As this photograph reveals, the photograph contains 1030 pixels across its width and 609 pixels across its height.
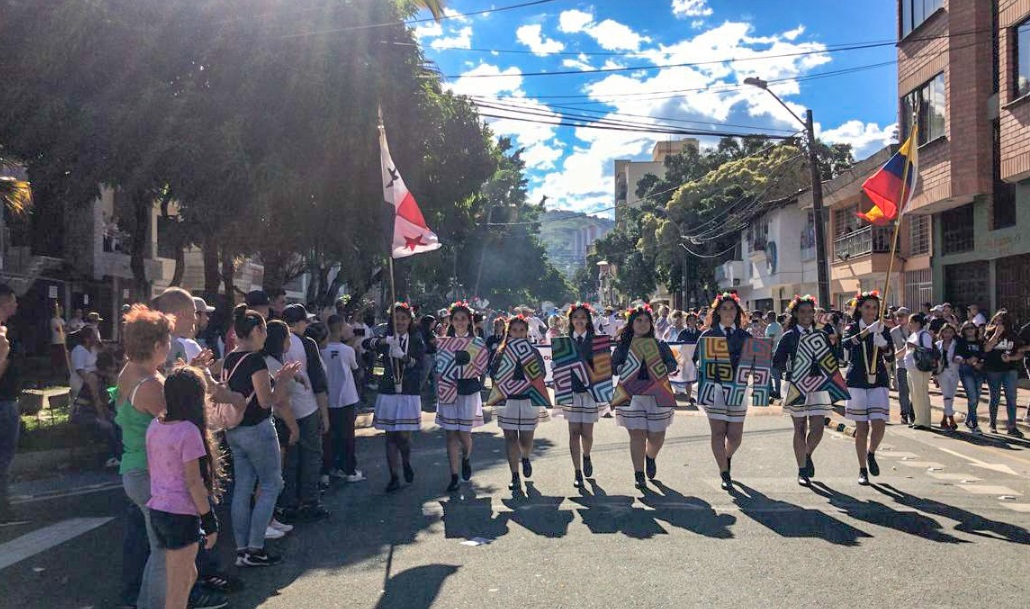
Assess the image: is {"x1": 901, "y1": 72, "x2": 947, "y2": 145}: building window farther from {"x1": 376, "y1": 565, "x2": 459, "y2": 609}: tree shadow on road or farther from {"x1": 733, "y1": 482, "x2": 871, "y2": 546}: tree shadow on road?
{"x1": 376, "y1": 565, "x2": 459, "y2": 609}: tree shadow on road

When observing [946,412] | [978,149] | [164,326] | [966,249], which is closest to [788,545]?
[164,326]

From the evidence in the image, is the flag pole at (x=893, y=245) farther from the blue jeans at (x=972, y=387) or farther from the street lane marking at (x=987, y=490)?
the blue jeans at (x=972, y=387)

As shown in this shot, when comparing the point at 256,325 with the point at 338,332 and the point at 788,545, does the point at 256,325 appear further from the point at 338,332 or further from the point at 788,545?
the point at 788,545

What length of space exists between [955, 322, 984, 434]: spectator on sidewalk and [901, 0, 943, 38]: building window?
38.4 feet

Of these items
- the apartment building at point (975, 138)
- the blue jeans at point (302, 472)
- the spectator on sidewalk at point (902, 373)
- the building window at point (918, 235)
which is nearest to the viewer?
the blue jeans at point (302, 472)

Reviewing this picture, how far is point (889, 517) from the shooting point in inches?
281

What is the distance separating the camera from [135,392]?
13.2ft

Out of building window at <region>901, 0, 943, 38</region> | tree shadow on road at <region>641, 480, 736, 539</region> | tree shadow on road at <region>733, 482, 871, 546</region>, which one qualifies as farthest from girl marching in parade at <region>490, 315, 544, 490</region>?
building window at <region>901, 0, 943, 38</region>

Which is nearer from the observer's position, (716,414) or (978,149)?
(716,414)

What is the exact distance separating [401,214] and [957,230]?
17407 millimetres

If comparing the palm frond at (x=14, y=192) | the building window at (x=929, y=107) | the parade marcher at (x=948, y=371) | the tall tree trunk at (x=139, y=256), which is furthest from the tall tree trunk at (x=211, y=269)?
the building window at (x=929, y=107)

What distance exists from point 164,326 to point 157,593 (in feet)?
4.42

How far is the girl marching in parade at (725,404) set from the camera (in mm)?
8508

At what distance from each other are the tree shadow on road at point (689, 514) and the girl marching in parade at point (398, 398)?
245 cm
